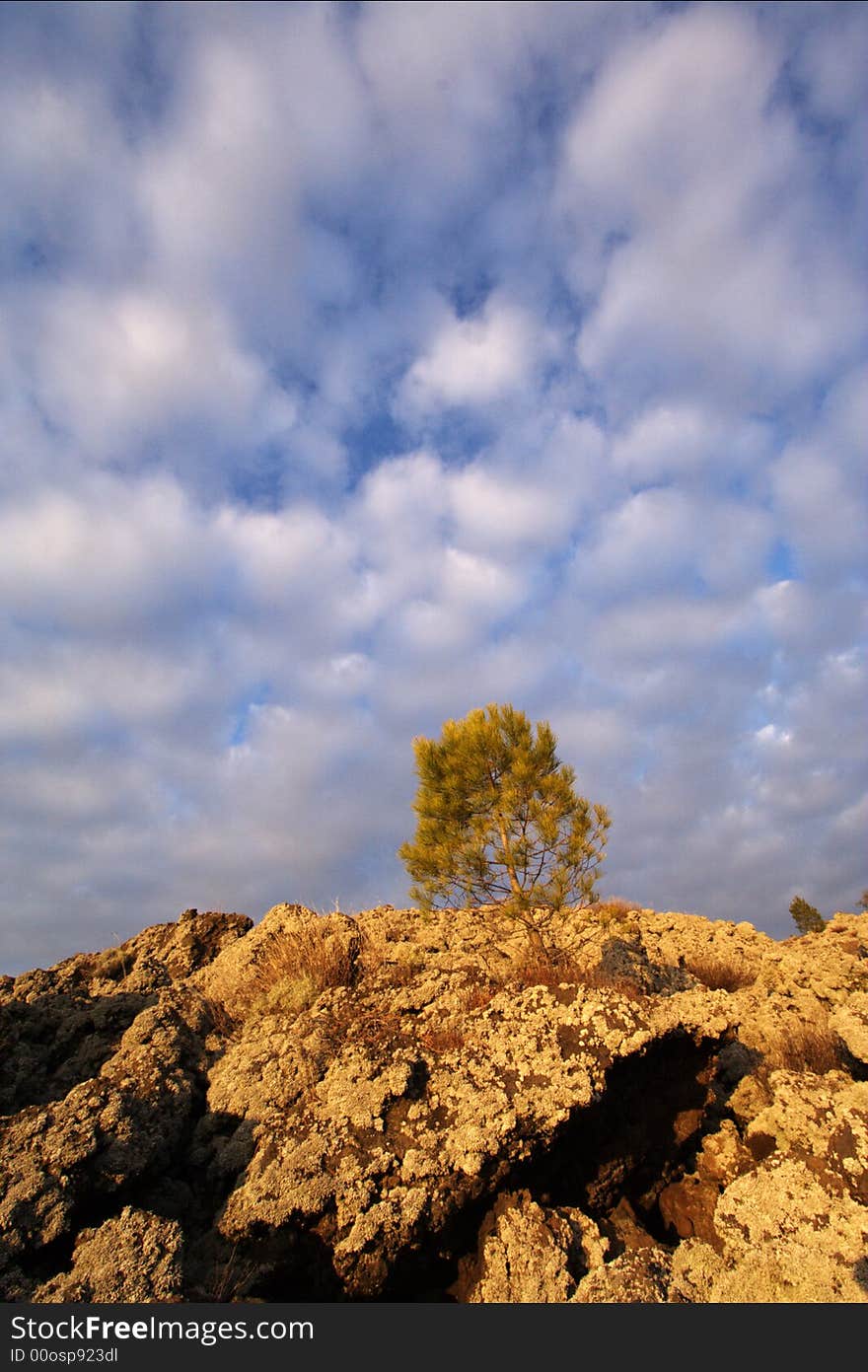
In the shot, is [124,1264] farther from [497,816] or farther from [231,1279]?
[497,816]

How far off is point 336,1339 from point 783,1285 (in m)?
3.81

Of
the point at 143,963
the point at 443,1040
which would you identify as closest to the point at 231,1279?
the point at 443,1040

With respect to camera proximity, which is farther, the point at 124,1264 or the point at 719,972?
the point at 719,972

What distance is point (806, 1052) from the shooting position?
884 cm

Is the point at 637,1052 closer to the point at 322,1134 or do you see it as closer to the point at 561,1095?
the point at 561,1095

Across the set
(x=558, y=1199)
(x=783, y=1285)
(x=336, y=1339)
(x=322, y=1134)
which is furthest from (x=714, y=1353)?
(x=322, y=1134)

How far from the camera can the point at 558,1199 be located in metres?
6.52

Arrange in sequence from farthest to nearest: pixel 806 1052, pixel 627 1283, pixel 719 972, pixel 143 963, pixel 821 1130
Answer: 1. pixel 719 972
2. pixel 143 963
3. pixel 806 1052
4. pixel 821 1130
5. pixel 627 1283

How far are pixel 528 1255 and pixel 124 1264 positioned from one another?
129 inches

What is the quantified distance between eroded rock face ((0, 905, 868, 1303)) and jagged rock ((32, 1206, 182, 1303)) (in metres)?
0.02

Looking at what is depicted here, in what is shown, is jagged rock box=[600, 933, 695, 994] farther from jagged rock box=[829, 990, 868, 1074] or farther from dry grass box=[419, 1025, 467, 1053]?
dry grass box=[419, 1025, 467, 1053]

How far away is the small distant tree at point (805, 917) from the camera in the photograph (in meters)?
21.3

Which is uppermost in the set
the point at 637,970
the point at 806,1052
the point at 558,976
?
the point at 637,970

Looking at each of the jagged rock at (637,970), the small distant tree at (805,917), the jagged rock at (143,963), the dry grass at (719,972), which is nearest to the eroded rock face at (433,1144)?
Answer: the jagged rock at (143,963)
